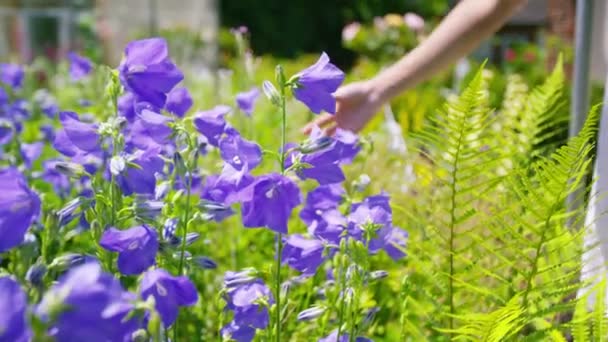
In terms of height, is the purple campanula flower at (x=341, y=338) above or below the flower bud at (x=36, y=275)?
below

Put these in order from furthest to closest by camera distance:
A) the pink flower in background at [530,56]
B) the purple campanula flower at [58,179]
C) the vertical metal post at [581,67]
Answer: the pink flower in background at [530,56]
the purple campanula flower at [58,179]
the vertical metal post at [581,67]


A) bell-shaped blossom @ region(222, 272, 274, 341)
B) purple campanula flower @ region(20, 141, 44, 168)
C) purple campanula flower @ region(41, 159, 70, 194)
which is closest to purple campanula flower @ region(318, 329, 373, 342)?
bell-shaped blossom @ region(222, 272, 274, 341)

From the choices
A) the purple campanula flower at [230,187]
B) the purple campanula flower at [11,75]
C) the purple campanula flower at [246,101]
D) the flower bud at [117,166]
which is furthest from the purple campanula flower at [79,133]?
the purple campanula flower at [11,75]

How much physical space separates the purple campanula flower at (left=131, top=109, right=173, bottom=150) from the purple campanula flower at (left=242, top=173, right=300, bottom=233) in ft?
0.61

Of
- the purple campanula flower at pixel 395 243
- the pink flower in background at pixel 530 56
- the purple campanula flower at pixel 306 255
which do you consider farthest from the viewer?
the pink flower in background at pixel 530 56

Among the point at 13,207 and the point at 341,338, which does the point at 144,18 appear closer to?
the point at 341,338

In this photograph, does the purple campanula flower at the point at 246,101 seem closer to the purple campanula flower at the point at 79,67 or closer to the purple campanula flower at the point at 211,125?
the purple campanula flower at the point at 79,67

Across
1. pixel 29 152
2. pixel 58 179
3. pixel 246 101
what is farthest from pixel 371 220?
pixel 29 152

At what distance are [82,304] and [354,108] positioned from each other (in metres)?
1.01

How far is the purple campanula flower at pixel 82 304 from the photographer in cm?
Result: 64

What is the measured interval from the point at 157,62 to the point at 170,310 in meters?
0.43

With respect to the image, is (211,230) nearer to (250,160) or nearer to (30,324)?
(250,160)

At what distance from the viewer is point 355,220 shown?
1217mm

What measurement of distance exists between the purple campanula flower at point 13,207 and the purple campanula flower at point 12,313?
0.47ft
